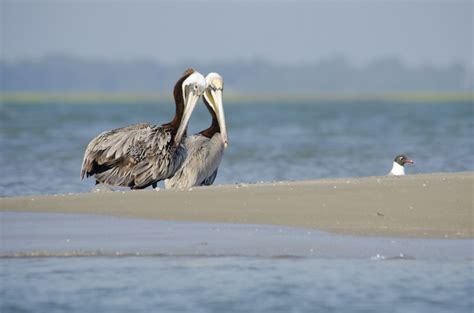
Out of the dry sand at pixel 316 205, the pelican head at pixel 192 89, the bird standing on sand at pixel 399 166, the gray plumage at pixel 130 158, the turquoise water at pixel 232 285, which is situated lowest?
the turquoise water at pixel 232 285

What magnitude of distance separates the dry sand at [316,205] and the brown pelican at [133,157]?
3.64 feet

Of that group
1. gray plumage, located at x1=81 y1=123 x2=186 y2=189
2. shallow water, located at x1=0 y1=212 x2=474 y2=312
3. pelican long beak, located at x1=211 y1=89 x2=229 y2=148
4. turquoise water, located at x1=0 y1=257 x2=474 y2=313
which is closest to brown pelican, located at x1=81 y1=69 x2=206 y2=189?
gray plumage, located at x1=81 y1=123 x2=186 y2=189

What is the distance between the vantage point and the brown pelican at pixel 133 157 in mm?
10891

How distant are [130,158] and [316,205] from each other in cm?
258

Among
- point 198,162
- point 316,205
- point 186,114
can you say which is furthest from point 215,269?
point 186,114

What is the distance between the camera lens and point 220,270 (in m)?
7.26

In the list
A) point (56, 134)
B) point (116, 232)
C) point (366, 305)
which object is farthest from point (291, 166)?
point (56, 134)

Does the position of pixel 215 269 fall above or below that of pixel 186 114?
below

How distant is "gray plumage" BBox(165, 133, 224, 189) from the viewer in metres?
11.6

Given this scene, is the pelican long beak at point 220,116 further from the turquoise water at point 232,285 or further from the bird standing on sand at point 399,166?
the turquoise water at point 232,285

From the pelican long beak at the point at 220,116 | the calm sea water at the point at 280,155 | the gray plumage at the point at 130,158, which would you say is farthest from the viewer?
the calm sea water at the point at 280,155

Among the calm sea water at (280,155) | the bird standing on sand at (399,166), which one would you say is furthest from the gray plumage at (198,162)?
the bird standing on sand at (399,166)

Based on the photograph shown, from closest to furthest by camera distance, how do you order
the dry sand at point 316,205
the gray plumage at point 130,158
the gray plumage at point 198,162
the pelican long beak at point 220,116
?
the dry sand at point 316,205 → the gray plumage at point 130,158 → the gray plumage at point 198,162 → the pelican long beak at point 220,116

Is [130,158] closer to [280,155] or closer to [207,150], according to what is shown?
[207,150]
